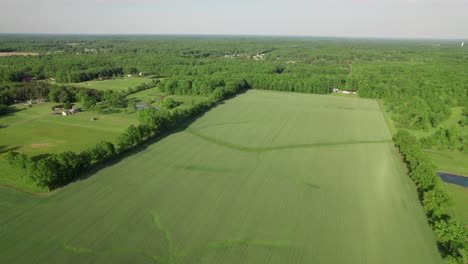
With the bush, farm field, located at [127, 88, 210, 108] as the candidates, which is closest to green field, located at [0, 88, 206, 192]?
the bush

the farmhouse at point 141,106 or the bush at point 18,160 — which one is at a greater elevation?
the farmhouse at point 141,106

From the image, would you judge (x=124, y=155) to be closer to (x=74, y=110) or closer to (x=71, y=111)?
(x=71, y=111)


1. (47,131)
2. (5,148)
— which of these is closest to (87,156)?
(5,148)

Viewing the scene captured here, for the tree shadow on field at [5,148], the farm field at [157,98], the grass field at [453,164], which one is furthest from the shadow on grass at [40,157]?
the grass field at [453,164]

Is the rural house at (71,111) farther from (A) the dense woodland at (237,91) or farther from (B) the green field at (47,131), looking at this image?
(A) the dense woodland at (237,91)

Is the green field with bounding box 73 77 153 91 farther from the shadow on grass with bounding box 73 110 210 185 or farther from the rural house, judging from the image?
the shadow on grass with bounding box 73 110 210 185

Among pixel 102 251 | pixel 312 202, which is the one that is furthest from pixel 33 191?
pixel 312 202
